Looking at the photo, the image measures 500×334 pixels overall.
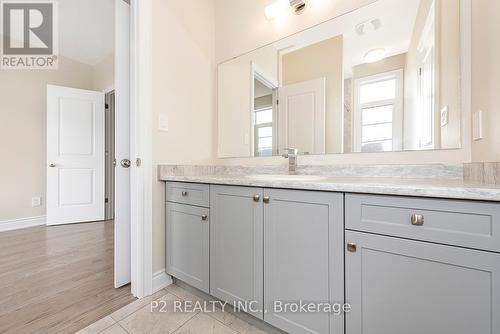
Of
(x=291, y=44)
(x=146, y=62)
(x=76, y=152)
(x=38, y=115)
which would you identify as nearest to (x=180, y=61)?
(x=146, y=62)

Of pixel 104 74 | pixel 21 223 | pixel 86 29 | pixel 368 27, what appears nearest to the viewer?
pixel 368 27

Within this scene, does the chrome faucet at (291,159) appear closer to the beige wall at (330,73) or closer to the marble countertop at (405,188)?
the beige wall at (330,73)

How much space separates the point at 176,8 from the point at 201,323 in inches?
84.4

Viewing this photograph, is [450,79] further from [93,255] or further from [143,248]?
[93,255]

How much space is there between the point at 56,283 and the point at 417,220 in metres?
2.22

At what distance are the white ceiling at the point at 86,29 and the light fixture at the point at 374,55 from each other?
271 cm

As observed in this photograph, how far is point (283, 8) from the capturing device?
1.62 metres

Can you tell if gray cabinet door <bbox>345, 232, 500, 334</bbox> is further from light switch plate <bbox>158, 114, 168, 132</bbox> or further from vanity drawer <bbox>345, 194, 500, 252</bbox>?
light switch plate <bbox>158, 114, 168, 132</bbox>

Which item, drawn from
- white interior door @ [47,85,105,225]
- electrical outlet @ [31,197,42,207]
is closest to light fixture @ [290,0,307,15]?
white interior door @ [47,85,105,225]

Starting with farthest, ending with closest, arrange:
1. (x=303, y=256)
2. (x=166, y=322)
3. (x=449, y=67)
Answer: (x=166, y=322)
(x=449, y=67)
(x=303, y=256)

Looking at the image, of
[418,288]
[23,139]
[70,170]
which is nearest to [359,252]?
[418,288]

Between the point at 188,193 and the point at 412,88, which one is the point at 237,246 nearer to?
the point at 188,193

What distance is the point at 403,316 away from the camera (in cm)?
75

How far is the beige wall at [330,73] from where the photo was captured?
1423mm
